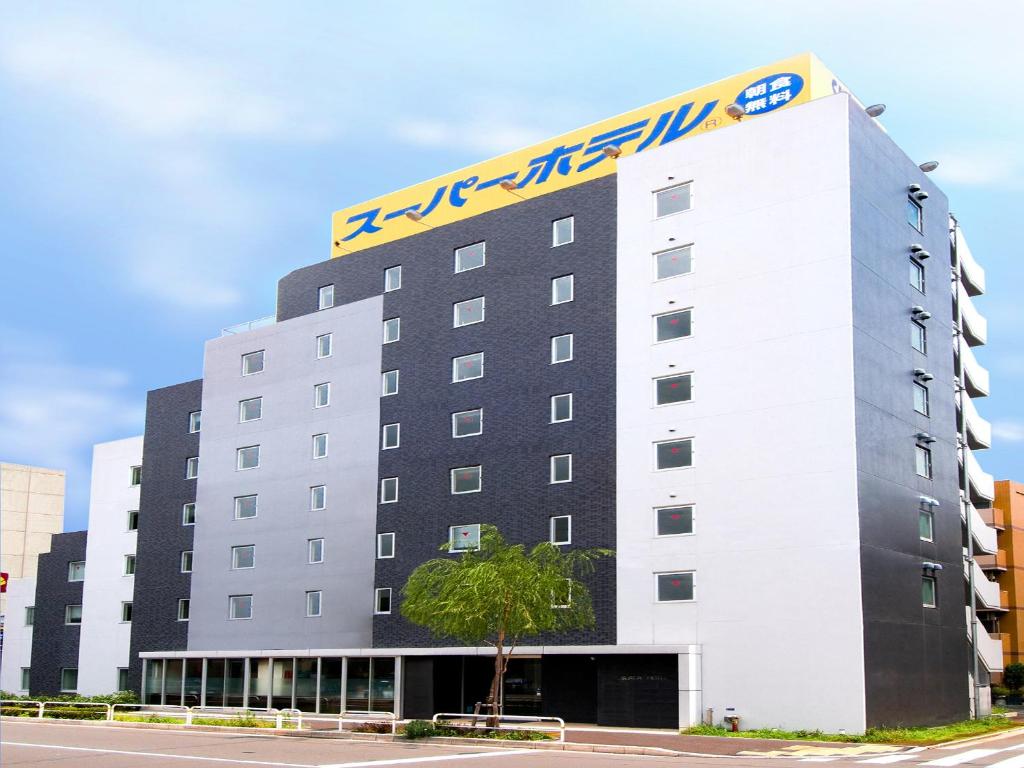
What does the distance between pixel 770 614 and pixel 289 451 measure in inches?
967

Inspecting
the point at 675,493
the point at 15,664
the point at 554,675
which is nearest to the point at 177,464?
the point at 15,664

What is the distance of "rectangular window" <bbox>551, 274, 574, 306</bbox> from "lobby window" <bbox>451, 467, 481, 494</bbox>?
729 cm

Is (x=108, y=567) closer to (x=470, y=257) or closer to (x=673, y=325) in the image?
(x=470, y=257)

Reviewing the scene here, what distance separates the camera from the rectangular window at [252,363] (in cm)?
5559

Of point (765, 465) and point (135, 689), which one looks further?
point (135, 689)

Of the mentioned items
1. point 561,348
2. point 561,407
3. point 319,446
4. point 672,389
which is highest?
point 561,348

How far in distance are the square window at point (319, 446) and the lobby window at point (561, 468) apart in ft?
41.0

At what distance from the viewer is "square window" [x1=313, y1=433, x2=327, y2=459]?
51594 millimetres

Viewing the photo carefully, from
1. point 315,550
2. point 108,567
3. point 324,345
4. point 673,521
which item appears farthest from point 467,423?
point 108,567

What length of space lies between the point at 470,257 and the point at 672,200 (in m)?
9.74

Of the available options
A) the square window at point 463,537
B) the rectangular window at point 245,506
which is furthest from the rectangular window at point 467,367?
the rectangular window at point 245,506

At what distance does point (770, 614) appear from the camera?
121 feet

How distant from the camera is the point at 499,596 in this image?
3500cm

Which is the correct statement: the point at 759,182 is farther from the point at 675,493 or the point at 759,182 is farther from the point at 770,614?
the point at 770,614
